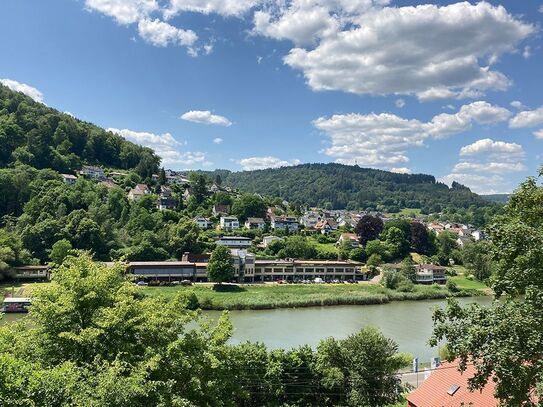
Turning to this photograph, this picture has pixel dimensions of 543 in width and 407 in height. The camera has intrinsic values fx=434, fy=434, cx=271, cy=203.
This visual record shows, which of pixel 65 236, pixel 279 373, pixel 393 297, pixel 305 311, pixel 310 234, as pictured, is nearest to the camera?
pixel 279 373

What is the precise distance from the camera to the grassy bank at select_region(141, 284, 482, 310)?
113 ft

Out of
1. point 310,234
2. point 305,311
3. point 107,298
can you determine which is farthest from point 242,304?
point 310,234

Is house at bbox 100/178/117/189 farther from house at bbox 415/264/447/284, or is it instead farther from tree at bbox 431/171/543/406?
tree at bbox 431/171/543/406

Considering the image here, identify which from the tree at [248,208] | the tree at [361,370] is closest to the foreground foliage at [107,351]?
the tree at [361,370]

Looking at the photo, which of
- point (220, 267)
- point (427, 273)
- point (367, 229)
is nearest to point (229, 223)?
point (367, 229)

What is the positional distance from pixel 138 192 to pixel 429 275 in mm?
43762

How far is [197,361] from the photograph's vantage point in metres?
8.28

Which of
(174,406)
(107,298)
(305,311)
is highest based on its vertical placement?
(107,298)

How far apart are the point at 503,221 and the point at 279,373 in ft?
31.4

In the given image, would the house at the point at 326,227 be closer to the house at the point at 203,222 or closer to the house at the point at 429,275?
the house at the point at 203,222

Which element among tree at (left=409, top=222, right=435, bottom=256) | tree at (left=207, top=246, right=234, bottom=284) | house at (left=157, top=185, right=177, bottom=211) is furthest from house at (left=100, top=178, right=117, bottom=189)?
tree at (left=409, top=222, right=435, bottom=256)

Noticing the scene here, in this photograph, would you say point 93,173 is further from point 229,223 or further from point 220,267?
point 220,267

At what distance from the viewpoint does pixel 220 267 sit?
130 feet

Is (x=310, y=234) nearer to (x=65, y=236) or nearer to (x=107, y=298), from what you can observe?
(x=65, y=236)
